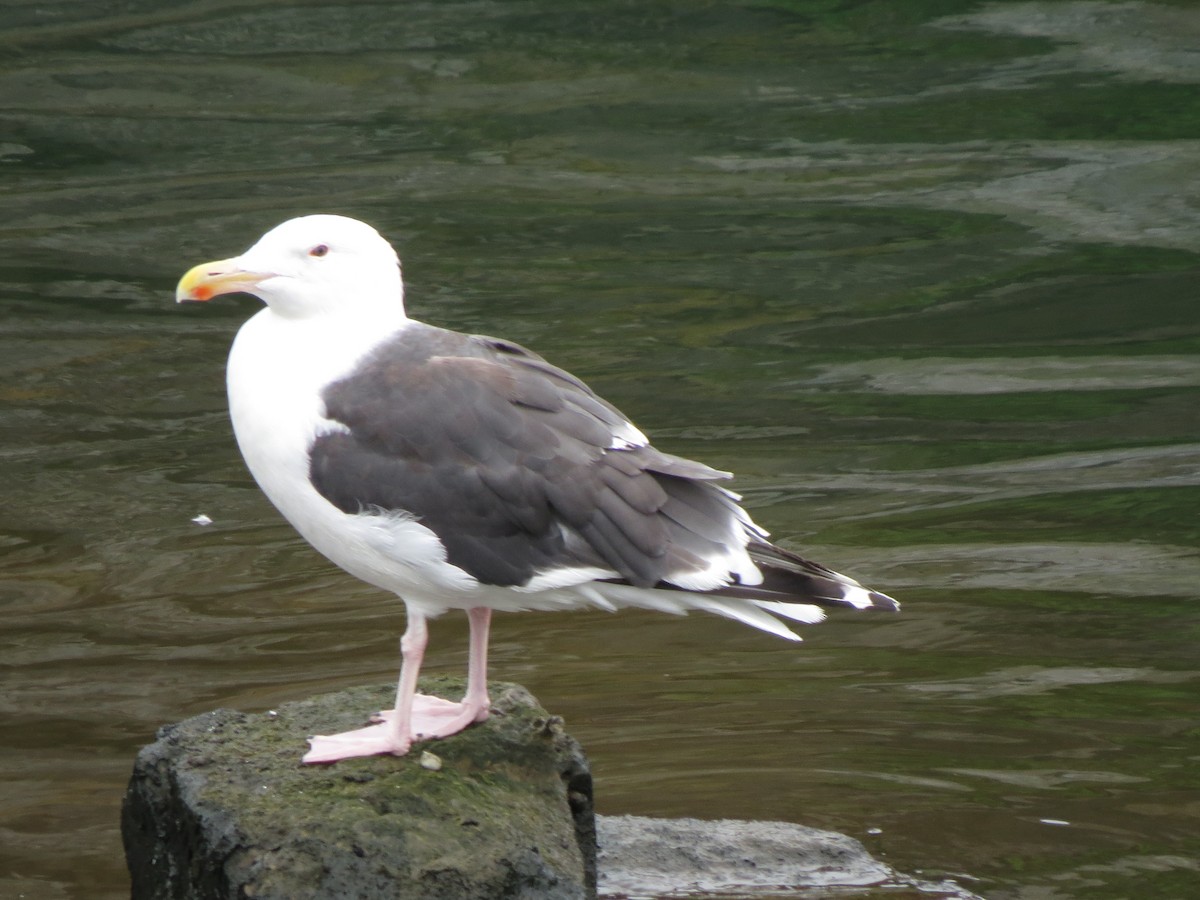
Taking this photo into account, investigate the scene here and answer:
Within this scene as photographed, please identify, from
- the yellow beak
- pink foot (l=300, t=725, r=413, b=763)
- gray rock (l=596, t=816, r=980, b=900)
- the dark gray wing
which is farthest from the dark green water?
the yellow beak

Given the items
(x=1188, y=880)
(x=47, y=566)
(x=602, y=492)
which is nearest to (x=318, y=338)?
(x=602, y=492)

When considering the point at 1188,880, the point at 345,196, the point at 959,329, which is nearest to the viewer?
the point at 1188,880

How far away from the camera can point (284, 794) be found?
4.53 meters

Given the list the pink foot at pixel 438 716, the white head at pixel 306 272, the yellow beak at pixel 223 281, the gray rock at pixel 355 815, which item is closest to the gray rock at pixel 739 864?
the gray rock at pixel 355 815

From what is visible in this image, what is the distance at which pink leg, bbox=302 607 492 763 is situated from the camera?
4703 millimetres

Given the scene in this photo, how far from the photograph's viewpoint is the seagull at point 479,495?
460cm

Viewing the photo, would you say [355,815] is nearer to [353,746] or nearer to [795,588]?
[353,746]

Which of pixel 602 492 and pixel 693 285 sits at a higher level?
pixel 602 492

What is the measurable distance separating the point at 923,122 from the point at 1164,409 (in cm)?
470

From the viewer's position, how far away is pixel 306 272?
4.83 m

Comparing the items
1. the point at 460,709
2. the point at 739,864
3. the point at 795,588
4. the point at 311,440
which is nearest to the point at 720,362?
the point at 739,864

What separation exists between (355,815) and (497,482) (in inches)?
33.9

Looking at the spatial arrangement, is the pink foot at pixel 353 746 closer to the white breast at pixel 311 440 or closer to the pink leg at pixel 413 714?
the pink leg at pixel 413 714

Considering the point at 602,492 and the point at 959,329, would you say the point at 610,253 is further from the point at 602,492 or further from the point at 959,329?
the point at 602,492
